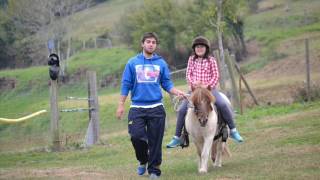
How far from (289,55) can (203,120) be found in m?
27.9

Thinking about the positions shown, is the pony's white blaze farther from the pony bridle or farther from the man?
the man

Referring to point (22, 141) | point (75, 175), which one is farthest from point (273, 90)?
point (75, 175)

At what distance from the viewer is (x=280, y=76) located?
105 ft

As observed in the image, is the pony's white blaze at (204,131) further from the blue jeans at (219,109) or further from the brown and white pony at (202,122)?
the blue jeans at (219,109)

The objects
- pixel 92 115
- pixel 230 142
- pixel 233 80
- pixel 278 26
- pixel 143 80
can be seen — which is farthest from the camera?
pixel 278 26

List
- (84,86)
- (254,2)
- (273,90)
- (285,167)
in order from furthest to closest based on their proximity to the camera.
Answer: (254,2) → (84,86) → (273,90) → (285,167)

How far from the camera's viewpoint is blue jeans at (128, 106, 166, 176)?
33.7ft

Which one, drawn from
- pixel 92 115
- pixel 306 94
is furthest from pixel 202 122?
pixel 306 94

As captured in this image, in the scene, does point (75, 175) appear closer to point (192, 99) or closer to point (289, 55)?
point (192, 99)

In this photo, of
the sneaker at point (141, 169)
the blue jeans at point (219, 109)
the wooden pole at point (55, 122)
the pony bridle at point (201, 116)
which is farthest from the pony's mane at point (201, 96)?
the wooden pole at point (55, 122)

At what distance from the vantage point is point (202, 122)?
33.8ft

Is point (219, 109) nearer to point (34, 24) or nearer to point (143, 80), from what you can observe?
point (143, 80)

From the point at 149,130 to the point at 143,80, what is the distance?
0.79 metres

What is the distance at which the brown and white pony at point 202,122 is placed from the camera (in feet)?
33.7
